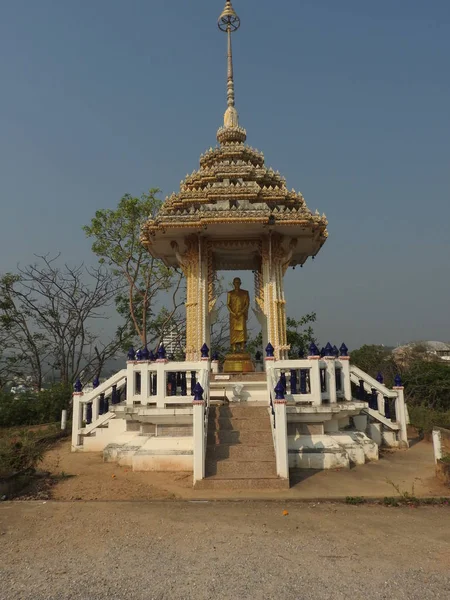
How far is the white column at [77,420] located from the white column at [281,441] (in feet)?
18.8

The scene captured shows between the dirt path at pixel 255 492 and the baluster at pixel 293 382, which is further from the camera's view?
the baluster at pixel 293 382

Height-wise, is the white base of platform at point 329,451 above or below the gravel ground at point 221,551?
above

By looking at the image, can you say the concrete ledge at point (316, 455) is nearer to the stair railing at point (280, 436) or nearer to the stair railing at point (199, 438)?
the stair railing at point (280, 436)

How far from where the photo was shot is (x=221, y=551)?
447 centimetres

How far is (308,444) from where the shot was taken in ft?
28.5

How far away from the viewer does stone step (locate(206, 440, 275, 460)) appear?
7.63 metres

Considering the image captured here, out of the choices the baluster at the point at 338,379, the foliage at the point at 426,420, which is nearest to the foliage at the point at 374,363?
the foliage at the point at 426,420

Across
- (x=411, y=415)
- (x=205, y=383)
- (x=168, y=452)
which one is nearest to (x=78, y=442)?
(x=168, y=452)

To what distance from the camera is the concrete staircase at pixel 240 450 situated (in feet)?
23.0

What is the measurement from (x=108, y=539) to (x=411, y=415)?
41.6 feet

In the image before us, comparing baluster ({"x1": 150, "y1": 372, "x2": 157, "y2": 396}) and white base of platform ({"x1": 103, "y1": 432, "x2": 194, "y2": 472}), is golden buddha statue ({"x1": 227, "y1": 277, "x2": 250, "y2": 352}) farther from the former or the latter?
white base of platform ({"x1": 103, "y1": 432, "x2": 194, "y2": 472})

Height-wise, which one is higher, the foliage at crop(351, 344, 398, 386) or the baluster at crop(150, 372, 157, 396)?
the foliage at crop(351, 344, 398, 386)

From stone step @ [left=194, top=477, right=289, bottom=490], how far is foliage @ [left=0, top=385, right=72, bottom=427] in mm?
11198

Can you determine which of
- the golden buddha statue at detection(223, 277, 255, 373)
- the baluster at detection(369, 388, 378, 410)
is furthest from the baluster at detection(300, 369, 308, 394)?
the golden buddha statue at detection(223, 277, 255, 373)
